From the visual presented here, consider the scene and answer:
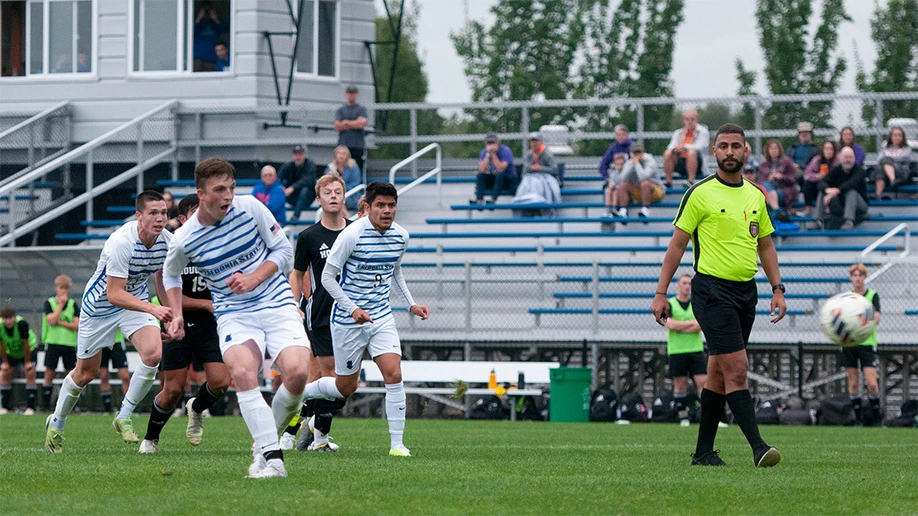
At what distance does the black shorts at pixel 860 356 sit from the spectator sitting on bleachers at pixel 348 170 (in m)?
9.28

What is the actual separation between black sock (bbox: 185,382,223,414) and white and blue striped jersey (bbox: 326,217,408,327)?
128cm

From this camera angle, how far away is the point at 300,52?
30.5m

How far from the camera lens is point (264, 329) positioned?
9156mm

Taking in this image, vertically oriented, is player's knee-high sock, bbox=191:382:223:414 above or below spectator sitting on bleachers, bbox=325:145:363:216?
below

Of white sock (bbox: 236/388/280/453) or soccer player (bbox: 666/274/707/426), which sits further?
soccer player (bbox: 666/274/707/426)

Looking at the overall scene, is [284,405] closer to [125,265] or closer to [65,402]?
[125,265]

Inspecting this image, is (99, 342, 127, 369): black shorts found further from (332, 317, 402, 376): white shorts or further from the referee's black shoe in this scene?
the referee's black shoe

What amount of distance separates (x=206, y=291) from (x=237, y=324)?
10.4 ft

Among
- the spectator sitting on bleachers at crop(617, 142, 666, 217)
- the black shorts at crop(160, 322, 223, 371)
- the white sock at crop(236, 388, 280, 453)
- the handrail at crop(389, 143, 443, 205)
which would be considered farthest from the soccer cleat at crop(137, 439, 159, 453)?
the handrail at crop(389, 143, 443, 205)

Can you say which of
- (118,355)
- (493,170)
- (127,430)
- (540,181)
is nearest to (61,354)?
(118,355)

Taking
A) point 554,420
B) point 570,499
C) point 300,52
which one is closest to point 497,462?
point 570,499

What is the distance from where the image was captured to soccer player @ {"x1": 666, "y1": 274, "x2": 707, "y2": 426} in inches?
768

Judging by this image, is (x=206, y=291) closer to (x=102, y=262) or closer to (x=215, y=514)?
(x=102, y=262)

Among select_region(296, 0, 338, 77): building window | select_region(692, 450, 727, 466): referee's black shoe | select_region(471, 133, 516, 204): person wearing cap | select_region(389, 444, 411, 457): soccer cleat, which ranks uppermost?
select_region(296, 0, 338, 77): building window
